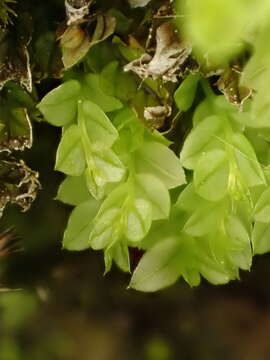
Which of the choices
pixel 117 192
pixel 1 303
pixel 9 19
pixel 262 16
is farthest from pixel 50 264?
pixel 262 16

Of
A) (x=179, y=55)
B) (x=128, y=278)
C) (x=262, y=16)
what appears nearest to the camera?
(x=262, y=16)

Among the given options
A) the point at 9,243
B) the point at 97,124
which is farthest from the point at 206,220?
the point at 9,243

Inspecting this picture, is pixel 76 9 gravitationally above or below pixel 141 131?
above

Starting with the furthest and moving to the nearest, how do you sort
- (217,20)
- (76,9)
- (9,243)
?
(9,243) → (76,9) → (217,20)

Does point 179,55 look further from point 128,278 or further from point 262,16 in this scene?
point 128,278

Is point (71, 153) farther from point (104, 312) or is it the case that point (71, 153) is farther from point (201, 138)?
point (104, 312)

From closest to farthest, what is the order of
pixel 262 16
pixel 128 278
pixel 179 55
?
pixel 262 16 < pixel 179 55 < pixel 128 278

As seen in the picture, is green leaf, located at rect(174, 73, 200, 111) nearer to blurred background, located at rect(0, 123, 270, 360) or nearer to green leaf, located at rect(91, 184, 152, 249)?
green leaf, located at rect(91, 184, 152, 249)

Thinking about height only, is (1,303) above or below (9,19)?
below
